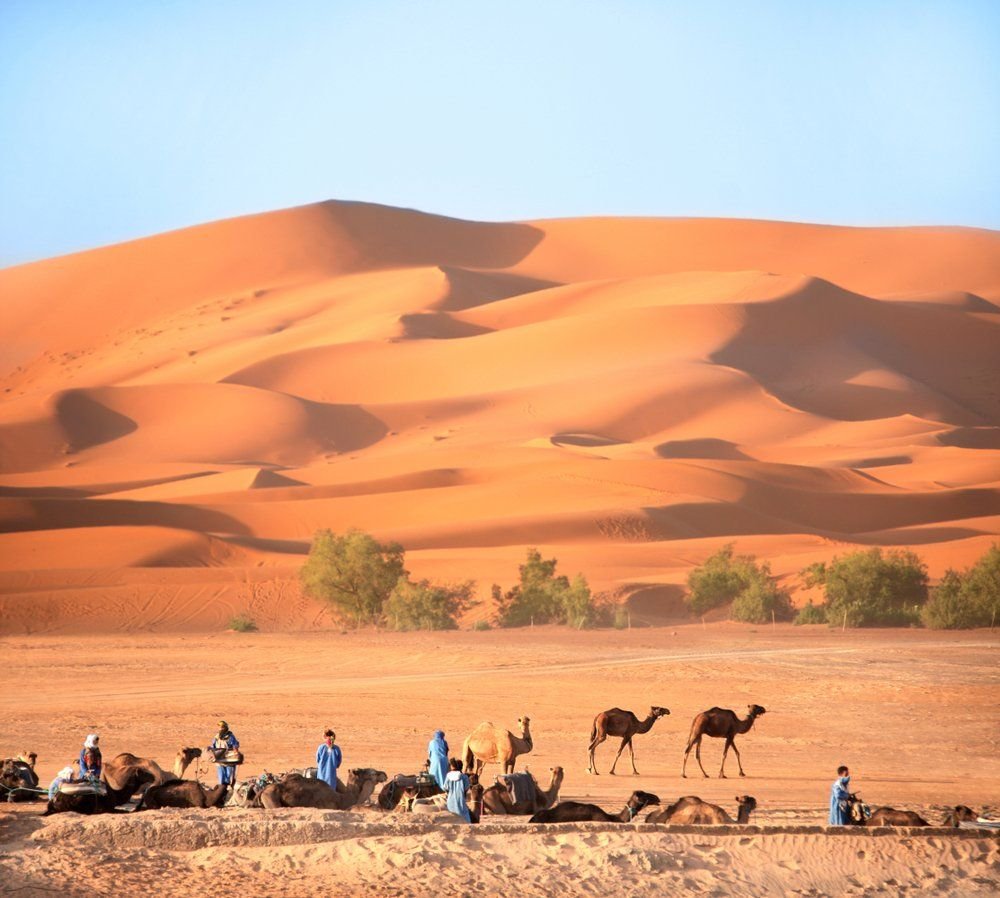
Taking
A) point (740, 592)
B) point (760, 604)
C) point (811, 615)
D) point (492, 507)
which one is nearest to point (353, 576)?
point (740, 592)

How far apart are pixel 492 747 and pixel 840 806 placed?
3.41 meters

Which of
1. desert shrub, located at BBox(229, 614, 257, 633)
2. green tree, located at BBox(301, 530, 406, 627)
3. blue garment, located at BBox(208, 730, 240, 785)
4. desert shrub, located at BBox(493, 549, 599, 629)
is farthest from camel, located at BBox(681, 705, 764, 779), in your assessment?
green tree, located at BBox(301, 530, 406, 627)

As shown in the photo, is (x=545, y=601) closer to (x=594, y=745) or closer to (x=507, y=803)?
(x=594, y=745)

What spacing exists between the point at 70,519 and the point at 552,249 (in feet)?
336

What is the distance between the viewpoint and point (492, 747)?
15.0m

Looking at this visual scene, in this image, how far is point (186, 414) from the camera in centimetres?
9131

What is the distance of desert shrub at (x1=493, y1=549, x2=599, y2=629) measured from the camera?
3925 cm

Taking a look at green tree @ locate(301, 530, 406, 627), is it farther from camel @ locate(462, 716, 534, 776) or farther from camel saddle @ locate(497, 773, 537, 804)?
camel saddle @ locate(497, 773, 537, 804)

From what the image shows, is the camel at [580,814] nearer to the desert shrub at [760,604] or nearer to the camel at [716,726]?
the camel at [716,726]

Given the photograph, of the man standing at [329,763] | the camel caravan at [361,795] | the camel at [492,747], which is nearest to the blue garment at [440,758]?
the camel caravan at [361,795]

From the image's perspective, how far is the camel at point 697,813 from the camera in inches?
512

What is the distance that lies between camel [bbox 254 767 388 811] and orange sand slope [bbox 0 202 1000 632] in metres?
26.0

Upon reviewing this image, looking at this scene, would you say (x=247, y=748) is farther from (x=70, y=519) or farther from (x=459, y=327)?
(x=459, y=327)

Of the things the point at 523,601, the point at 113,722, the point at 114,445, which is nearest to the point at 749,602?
the point at 523,601
